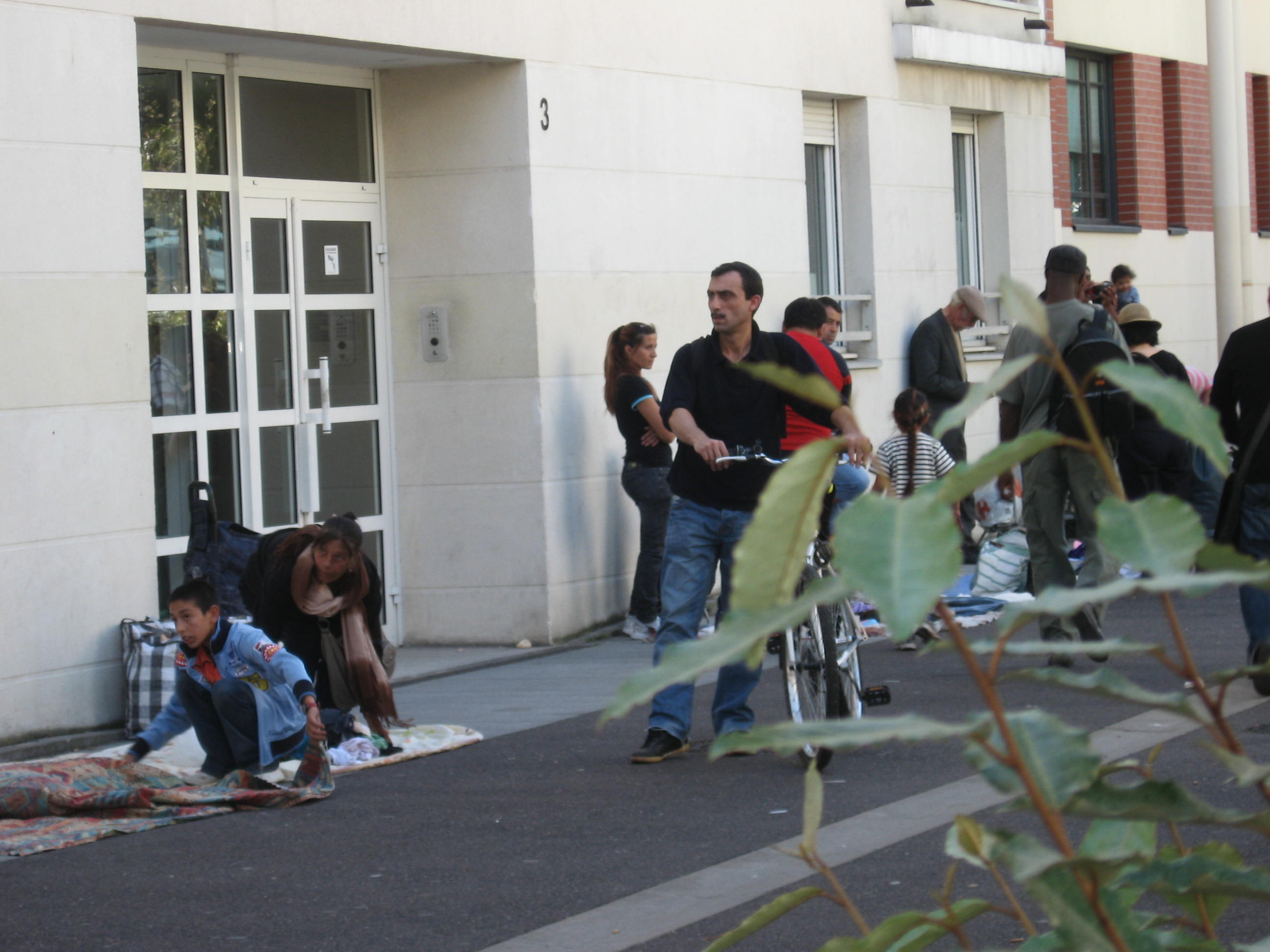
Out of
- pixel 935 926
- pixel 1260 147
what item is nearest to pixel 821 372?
pixel 935 926

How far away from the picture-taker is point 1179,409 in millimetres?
1039

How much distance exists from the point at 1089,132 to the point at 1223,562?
1786cm

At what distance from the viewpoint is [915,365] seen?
13.8 metres

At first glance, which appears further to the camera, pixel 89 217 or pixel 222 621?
pixel 89 217

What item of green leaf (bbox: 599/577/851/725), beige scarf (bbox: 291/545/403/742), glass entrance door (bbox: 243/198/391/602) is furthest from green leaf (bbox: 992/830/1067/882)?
glass entrance door (bbox: 243/198/391/602)

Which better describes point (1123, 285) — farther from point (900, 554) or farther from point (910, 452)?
point (900, 554)

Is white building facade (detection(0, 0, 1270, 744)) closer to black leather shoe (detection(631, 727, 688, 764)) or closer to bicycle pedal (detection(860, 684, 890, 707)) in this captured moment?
black leather shoe (detection(631, 727, 688, 764))

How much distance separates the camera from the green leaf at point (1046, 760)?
42.1 inches

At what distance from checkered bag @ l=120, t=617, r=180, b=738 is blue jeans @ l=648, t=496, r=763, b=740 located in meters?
2.19

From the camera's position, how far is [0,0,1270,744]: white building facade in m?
8.00

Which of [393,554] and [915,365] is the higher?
[915,365]

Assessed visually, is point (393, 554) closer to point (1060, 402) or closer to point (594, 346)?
point (594, 346)

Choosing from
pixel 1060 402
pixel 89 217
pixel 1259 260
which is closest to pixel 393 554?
pixel 89 217

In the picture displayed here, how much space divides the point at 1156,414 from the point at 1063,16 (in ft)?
55.6
